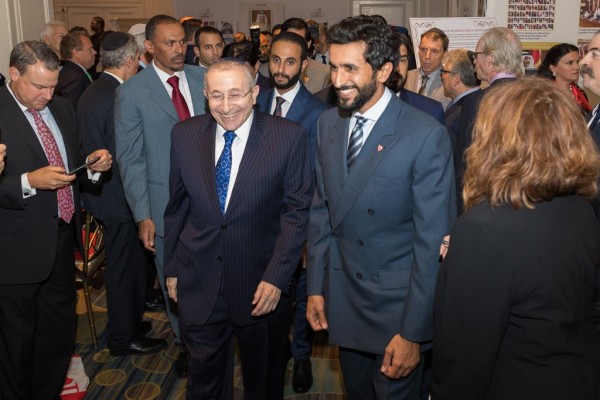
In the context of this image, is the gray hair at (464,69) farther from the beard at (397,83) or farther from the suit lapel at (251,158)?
the suit lapel at (251,158)

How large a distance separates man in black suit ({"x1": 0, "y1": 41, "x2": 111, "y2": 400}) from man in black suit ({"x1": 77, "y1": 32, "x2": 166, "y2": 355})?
0.40m

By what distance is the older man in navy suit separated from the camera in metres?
3.40

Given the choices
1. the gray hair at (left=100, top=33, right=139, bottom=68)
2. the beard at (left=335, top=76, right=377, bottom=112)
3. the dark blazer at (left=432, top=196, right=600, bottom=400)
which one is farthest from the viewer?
the gray hair at (left=100, top=33, right=139, bottom=68)

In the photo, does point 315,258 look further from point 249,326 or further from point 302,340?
point 302,340

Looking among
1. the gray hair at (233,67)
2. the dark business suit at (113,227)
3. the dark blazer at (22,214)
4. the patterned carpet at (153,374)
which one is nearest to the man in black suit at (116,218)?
the dark business suit at (113,227)

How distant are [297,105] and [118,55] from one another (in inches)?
49.3

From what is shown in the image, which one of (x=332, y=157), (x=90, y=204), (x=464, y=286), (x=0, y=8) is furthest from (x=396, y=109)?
(x=0, y=8)

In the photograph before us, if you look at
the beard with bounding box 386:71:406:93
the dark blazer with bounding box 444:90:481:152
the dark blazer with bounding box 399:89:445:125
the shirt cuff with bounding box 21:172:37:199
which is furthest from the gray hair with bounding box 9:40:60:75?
the dark blazer with bounding box 444:90:481:152

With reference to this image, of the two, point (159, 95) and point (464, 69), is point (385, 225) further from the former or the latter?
point (464, 69)

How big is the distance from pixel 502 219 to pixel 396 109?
0.84 meters

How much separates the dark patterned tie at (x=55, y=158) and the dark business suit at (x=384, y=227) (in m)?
1.39

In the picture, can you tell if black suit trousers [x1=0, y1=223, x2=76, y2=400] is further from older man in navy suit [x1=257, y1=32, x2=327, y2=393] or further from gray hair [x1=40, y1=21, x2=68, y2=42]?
gray hair [x1=40, y1=21, x2=68, y2=42]

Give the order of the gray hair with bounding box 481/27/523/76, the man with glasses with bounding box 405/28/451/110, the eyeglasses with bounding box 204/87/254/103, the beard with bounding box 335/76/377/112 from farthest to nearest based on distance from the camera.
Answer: the man with glasses with bounding box 405/28/451/110, the gray hair with bounding box 481/27/523/76, the eyeglasses with bounding box 204/87/254/103, the beard with bounding box 335/76/377/112

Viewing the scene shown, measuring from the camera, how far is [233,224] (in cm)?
240
